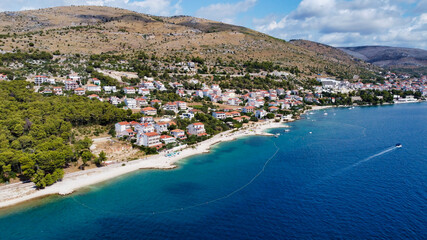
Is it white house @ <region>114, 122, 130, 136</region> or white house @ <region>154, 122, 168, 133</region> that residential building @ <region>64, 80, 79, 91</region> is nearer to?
white house @ <region>114, 122, 130, 136</region>

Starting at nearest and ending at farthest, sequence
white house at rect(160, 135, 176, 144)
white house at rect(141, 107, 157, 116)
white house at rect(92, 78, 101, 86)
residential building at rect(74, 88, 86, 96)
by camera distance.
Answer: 1. white house at rect(160, 135, 176, 144)
2. white house at rect(141, 107, 157, 116)
3. residential building at rect(74, 88, 86, 96)
4. white house at rect(92, 78, 101, 86)

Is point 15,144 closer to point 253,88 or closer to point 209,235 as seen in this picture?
point 209,235

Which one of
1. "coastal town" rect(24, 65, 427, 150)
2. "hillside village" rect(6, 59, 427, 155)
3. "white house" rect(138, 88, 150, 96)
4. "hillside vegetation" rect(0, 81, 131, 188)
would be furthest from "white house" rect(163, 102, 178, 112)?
"hillside vegetation" rect(0, 81, 131, 188)

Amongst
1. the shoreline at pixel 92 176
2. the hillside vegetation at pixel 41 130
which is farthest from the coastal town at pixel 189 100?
the hillside vegetation at pixel 41 130

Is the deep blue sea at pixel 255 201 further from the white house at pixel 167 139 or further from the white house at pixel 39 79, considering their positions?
the white house at pixel 39 79

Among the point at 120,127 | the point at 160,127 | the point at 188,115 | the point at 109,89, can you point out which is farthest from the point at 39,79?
the point at 188,115

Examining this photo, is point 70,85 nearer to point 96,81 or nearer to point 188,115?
point 96,81

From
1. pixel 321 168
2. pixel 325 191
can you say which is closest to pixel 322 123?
pixel 321 168
